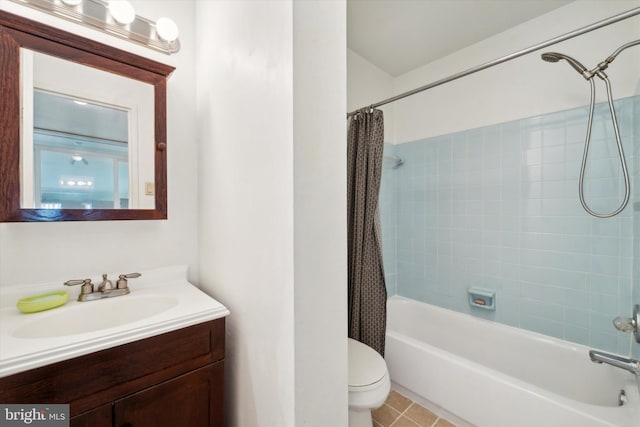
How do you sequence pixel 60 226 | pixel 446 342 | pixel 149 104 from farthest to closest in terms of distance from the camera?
pixel 446 342, pixel 149 104, pixel 60 226

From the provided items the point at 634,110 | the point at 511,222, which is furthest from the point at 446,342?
the point at 634,110

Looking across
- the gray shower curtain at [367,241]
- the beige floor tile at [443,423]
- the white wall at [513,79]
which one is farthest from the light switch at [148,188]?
the beige floor tile at [443,423]

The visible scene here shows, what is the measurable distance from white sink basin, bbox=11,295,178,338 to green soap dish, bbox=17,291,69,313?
35mm

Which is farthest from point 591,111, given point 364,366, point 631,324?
point 364,366

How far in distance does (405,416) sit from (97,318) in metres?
1.67

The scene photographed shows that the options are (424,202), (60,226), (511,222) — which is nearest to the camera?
(60,226)

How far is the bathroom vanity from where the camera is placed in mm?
629

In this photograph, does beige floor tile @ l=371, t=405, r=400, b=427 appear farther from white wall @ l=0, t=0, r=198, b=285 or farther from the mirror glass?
the mirror glass

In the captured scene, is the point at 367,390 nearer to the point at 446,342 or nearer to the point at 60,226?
the point at 446,342

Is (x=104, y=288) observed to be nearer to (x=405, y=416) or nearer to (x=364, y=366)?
(x=364, y=366)

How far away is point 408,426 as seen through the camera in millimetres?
1359

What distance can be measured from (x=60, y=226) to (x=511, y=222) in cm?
258

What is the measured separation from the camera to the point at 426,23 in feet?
5.57

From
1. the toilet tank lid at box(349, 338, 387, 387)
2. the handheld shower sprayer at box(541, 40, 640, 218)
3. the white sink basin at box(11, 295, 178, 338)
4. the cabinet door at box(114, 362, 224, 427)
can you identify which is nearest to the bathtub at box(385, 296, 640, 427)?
the toilet tank lid at box(349, 338, 387, 387)
